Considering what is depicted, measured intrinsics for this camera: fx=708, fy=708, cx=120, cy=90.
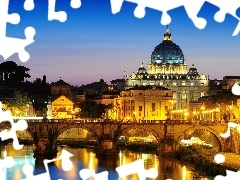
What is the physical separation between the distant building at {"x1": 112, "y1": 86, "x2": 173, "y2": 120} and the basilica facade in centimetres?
2204

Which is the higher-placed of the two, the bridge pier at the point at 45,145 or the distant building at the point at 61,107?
the distant building at the point at 61,107

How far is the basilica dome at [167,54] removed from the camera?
314 feet

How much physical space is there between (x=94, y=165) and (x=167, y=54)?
6315 cm

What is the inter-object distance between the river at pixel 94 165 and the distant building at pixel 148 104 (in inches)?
957

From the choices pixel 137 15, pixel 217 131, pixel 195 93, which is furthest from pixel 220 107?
pixel 195 93

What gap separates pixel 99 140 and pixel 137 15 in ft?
Result: 104

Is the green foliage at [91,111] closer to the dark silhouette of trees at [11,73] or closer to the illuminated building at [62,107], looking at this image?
the illuminated building at [62,107]

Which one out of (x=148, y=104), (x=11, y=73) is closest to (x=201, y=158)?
(x=148, y=104)

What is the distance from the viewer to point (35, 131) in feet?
132

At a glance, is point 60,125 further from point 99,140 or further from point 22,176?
point 22,176

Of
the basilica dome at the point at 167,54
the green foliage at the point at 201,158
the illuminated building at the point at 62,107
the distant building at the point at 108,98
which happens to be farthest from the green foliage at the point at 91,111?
the basilica dome at the point at 167,54

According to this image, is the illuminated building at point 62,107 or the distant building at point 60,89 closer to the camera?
the illuminated building at point 62,107

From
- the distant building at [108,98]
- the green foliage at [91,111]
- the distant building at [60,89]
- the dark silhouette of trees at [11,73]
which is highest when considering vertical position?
the dark silhouette of trees at [11,73]

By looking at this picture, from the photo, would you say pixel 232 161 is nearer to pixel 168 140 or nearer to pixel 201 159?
pixel 201 159
